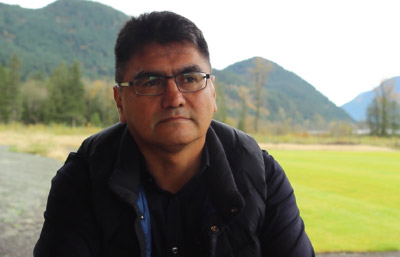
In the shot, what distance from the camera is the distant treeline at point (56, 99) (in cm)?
1288

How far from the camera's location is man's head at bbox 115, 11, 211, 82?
92 centimetres

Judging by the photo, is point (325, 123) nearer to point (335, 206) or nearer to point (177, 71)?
point (335, 206)

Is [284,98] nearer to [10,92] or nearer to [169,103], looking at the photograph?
[169,103]

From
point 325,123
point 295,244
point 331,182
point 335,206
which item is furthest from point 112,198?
point 325,123

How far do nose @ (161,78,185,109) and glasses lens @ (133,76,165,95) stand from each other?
0.7 inches

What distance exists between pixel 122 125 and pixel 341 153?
27.6 feet

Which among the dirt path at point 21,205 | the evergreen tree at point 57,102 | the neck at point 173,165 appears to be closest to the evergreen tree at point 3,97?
the evergreen tree at point 57,102

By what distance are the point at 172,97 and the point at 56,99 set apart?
614 inches

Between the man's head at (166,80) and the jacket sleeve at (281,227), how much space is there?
9.3 inches

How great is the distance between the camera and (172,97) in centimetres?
88

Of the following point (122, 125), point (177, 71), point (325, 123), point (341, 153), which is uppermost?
point (177, 71)

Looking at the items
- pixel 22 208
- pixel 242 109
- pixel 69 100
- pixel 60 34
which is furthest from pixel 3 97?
pixel 60 34

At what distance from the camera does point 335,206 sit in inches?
157

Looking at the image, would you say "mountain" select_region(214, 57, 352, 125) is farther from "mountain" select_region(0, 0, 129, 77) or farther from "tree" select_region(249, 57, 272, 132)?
"mountain" select_region(0, 0, 129, 77)
